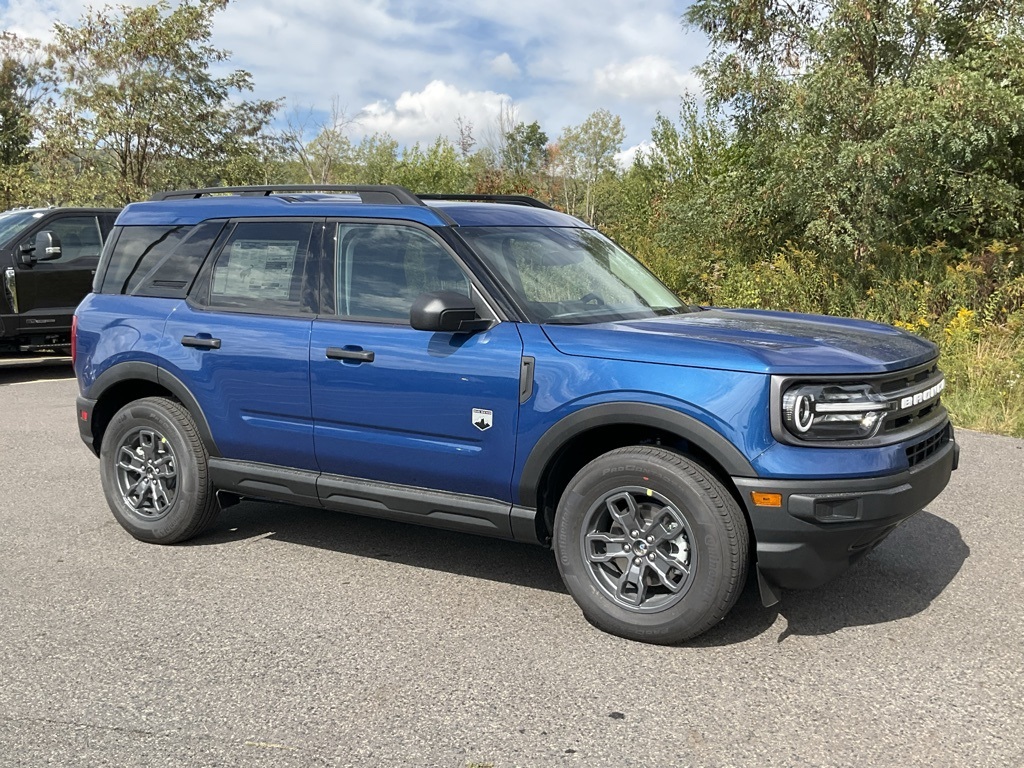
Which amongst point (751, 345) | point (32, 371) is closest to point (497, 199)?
point (751, 345)

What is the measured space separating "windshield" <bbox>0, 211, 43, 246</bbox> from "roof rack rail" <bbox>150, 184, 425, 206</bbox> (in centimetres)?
777

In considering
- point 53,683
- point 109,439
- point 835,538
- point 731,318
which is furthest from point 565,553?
point 109,439

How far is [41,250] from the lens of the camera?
40.8 feet

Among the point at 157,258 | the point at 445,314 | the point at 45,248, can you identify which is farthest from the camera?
the point at 45,248

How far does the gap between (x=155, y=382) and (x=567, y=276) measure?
2311mm

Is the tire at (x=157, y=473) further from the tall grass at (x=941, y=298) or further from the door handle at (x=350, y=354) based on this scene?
the tall grass at (x=941, y=298)

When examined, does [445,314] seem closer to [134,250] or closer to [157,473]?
[157,473]

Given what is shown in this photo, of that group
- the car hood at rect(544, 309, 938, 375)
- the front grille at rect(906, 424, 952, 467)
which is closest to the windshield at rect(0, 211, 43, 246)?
the car hood at rect(544, 309, 938, 375)

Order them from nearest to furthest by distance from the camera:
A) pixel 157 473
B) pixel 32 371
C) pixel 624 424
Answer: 1. pixel 624 424
2. pixel 157 473
3. pixel 32 371

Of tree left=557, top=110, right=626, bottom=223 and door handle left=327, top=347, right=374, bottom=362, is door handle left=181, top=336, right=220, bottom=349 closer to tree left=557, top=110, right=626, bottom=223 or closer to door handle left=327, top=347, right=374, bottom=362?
door handle left=327, top=347, right=374, bottom=362

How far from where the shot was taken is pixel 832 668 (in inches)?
152

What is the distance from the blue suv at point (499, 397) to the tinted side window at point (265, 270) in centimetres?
1

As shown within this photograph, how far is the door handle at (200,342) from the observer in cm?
521

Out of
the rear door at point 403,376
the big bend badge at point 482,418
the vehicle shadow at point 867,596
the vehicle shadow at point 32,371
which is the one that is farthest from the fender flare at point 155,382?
the vehicle shadow at point 32,371
